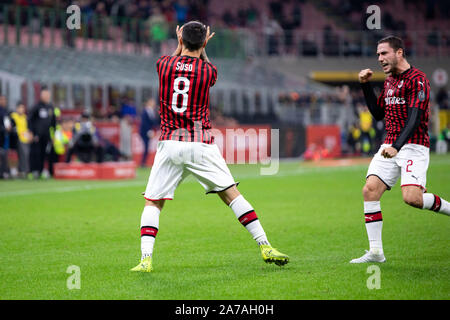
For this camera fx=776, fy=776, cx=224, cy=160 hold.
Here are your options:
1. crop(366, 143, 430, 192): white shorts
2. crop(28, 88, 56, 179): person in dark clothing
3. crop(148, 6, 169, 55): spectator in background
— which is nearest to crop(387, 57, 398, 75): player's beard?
crop(366, 143, 430, 192): white shorts

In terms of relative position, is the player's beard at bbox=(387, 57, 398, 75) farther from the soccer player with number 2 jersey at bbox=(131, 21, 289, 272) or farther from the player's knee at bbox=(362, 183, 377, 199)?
the soccer player with number 2 jersey at bbox=(131, 21, 289, 272)

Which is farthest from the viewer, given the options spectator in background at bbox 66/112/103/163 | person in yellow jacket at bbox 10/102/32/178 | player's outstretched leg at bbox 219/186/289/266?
spectator in background at bbox 66/112/103/163

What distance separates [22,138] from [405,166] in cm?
1492

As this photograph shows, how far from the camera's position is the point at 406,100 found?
7719mm

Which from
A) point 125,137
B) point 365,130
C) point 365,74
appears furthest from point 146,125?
point 365,74

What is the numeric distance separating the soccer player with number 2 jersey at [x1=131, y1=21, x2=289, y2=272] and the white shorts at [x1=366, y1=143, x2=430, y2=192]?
136cm

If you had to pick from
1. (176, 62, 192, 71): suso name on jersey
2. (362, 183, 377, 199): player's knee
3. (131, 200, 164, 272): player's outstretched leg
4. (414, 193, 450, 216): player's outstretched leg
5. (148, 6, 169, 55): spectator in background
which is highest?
(148, 6, 169, 55): spectator in background

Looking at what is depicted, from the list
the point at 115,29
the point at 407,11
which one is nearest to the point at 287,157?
the point at 115,29

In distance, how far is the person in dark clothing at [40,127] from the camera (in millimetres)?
19547

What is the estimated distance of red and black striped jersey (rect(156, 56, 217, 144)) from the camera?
7.28m

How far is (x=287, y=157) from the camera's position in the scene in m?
29.0

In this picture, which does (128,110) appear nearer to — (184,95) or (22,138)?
(22,138)
